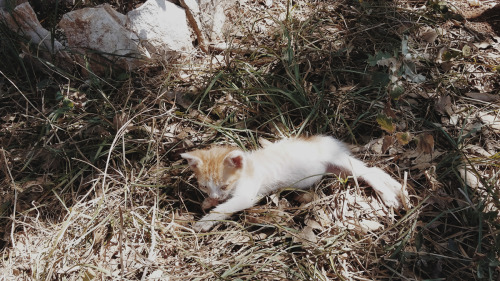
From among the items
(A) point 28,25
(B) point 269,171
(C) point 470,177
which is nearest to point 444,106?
(C) point 470,177

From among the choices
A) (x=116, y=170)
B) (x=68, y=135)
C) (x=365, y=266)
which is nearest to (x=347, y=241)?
(x=365, y=266)

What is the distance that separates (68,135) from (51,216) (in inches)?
24.3

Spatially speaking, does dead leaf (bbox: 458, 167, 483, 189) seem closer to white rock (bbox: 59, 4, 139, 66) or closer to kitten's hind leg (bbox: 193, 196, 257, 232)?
kitten's hind leg (bbox: 193, 196, 257, 232)

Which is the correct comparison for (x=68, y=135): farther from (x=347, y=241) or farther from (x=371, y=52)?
(x=371, y=52)

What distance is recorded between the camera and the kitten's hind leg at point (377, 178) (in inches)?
102

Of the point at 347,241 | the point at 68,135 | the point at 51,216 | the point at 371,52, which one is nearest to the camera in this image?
the point at 347,241

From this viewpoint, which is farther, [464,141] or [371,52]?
[371,52]

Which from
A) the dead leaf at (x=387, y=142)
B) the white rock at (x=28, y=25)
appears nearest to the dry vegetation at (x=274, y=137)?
the dead leaf at (x=387, y=142)

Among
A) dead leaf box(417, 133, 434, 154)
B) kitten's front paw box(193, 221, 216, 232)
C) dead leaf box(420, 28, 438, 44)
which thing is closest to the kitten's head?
kitten's front paw box(193, 221, 216, 232)

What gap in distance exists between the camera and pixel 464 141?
9.20ft

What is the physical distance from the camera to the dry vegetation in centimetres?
237

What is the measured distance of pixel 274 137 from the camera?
9.70 feet

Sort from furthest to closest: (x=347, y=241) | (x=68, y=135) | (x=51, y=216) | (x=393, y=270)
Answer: (x=68, y=135), (x=51, y=216), (x=347, y=241), (x=393, y=270)

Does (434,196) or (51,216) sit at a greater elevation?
(51,216)
